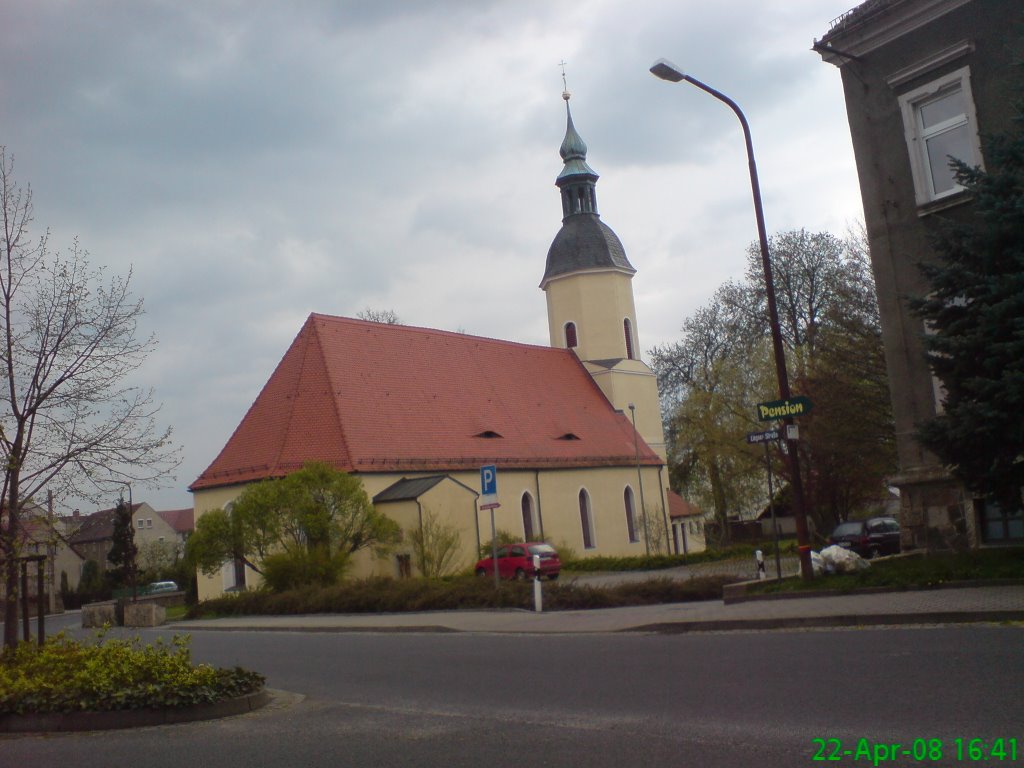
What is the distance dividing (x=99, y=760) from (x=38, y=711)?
2171mm

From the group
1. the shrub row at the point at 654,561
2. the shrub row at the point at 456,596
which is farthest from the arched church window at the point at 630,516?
the shrub row at the point at 456,596

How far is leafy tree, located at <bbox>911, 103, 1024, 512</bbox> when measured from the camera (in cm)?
1395

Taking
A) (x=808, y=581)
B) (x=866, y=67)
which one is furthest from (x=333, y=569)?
(x=866, y=67)

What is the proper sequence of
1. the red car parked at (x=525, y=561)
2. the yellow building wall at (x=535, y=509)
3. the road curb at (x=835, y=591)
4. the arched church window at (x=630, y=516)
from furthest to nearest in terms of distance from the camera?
1. the arched church window at (x=630, y=516)
2. the yellow building wall at (x=535, y=509)
3. the red car parked at (x=525, y=561)
4. the road curb at (x=835, y=591)

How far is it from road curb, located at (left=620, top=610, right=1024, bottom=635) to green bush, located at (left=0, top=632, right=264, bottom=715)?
20.4ft

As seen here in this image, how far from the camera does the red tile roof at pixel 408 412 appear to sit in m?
38.9

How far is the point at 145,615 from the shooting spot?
31.4 m

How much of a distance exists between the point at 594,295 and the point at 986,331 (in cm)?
3908

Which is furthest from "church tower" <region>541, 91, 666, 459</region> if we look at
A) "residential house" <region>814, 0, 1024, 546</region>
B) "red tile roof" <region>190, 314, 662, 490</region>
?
"residential house" <region>814, 0, 1024, 546</region>

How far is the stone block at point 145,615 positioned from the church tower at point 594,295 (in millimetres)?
27647

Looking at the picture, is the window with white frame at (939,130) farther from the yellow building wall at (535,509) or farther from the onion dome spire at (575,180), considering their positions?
the onion dome spire at (575,180)

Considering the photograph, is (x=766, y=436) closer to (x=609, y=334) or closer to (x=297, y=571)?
(x=297, y=571)

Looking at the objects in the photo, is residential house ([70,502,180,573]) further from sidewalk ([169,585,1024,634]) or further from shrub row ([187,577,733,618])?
sidewalk ([169,585,1024,634])

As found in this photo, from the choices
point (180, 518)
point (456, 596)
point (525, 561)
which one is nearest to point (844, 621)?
point (456, 596)
